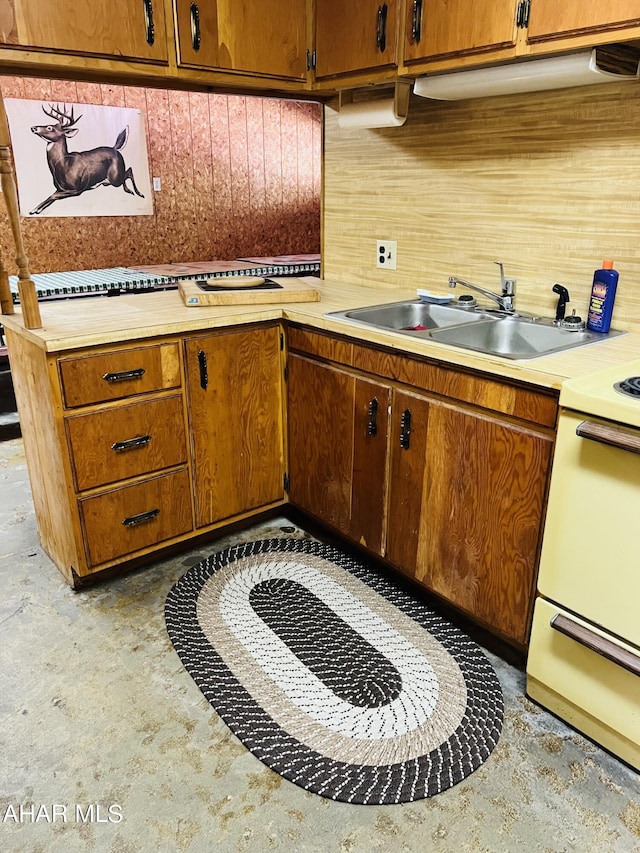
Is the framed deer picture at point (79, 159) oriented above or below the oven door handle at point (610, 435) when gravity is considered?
above

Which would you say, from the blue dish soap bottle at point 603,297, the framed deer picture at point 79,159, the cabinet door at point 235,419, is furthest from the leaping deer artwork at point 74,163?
the blue dish soap bottle at point 603,297

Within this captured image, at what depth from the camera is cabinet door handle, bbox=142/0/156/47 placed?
2.01m

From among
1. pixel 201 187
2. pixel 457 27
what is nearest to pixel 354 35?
pixel 457 27

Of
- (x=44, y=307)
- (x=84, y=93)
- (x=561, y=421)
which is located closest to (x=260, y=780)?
(x=561, y=421)

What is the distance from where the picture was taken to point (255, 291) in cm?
231

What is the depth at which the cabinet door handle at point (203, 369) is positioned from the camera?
6.97 ft

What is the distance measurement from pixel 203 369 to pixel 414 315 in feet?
2.73

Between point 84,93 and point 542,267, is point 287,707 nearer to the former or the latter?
point 542,267

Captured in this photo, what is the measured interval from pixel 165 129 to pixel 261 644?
500 cm

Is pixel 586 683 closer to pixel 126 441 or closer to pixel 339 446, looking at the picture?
pixel 339 446

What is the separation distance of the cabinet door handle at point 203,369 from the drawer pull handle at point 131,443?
0.26 metres

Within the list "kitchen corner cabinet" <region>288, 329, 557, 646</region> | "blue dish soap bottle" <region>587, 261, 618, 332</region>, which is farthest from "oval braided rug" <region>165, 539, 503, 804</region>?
"blue dish soap bottle" <region>587, 261, 618, 332</region>

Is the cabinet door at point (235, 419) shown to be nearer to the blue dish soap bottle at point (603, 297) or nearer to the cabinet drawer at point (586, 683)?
the blue dish soap bottle at point (603, 297)

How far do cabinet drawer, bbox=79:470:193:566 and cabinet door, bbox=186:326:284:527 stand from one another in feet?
0.26
